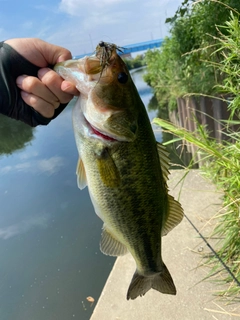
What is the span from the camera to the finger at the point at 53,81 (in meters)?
1.52

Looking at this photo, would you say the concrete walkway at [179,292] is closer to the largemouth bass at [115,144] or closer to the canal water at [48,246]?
the canal water at [48,246]

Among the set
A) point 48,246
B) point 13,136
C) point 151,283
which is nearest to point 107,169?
point 151,283

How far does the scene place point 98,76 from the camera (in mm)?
1461

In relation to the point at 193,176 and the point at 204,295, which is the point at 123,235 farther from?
the point at 193,176

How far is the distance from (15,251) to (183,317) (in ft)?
13.7

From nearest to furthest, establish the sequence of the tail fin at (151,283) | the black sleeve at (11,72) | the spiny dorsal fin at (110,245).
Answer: the black sleeve at (11,72), the spiny dorsal fin at (110,245), the tail fin at (151,283)

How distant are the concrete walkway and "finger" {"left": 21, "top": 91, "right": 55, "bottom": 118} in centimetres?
222

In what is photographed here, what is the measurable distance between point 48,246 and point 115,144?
4978 millimetres

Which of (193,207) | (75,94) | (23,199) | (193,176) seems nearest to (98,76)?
(75,94)

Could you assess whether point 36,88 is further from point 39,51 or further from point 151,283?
point 151,283

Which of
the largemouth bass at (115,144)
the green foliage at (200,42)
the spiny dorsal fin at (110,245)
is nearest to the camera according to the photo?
the largemouth bass at (115,144)

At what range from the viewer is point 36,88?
154 cm

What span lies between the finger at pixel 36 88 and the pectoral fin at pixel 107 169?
1.32 ft

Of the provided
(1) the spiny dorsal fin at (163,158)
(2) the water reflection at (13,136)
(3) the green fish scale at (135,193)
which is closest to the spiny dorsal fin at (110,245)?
(3) the green fish scale at (135,193)
